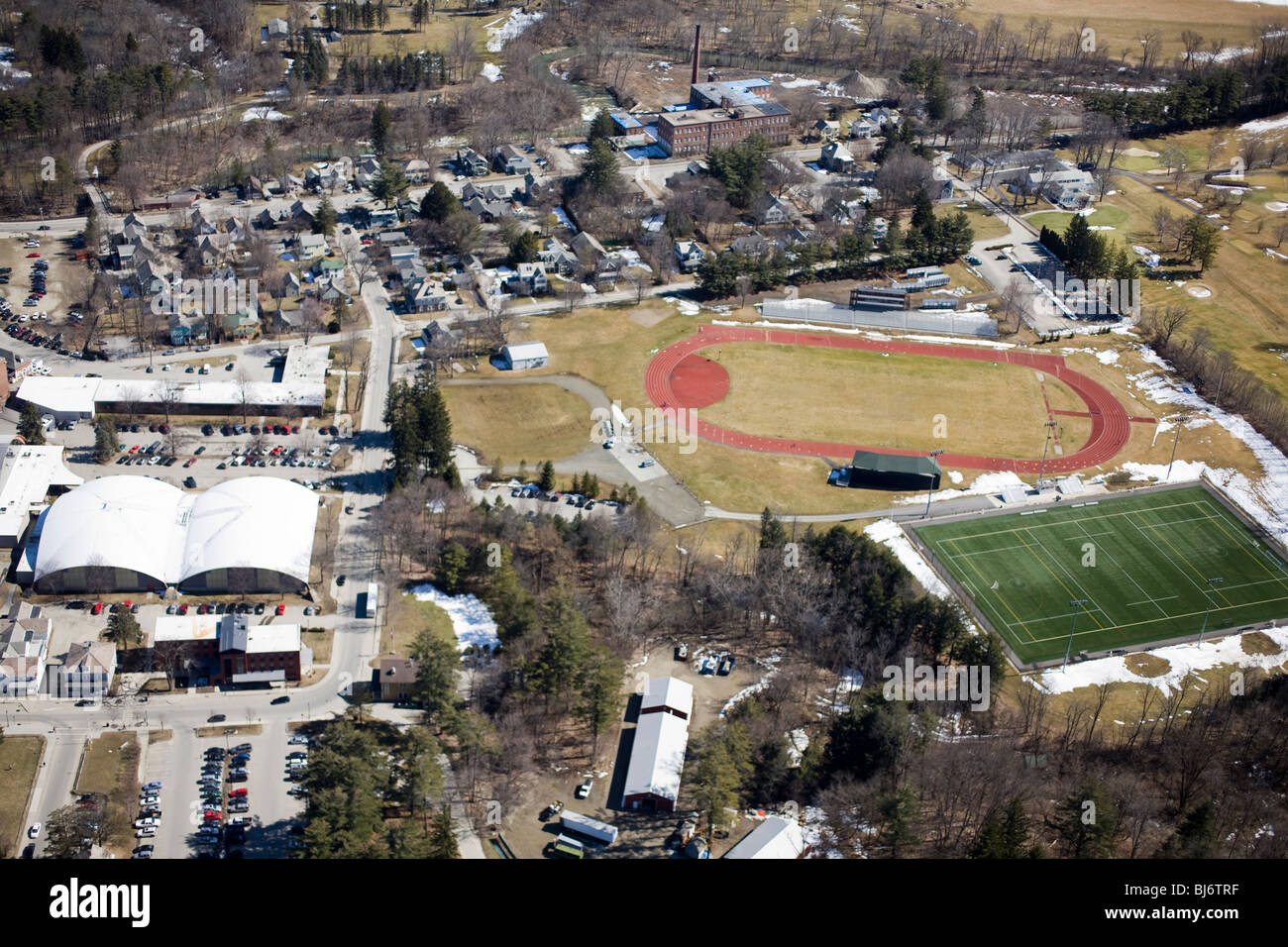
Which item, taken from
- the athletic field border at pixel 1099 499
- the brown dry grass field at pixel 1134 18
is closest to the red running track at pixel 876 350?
the athletic field border at pixel 1099 499

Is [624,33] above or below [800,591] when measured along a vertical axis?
above

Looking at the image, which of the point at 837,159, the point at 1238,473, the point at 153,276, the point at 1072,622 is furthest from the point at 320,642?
the point at 837,159

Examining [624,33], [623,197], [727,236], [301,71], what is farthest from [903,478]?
[624,33]

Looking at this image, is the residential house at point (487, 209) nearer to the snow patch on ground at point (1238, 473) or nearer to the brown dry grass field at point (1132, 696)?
the snow patch on ground at point (1238, 473)

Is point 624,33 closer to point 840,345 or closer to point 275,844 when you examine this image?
point 840,345

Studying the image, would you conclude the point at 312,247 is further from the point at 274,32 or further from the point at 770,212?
the point at 274,32

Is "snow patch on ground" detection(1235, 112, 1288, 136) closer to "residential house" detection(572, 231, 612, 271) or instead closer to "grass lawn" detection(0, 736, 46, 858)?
"residential house" detection(572, 231, 612, 271)

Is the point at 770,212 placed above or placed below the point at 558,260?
above
